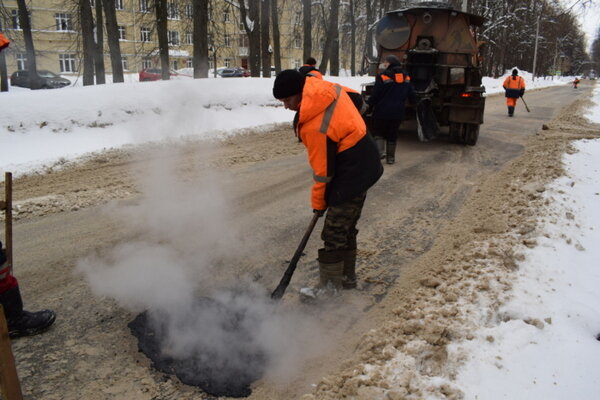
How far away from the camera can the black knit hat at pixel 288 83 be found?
2.92 m

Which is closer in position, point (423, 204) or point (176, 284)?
point (176, 284)

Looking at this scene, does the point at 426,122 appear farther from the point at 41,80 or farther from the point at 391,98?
the point at 41,80

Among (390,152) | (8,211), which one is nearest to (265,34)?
(390,152)

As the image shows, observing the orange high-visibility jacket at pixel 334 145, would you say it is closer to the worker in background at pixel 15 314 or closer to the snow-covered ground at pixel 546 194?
the snow-covered ground at pixel 546 194

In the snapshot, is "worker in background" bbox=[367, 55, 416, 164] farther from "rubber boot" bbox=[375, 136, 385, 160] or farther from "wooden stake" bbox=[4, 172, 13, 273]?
"wooden stake" bbox=[4, 172, 13, 273]

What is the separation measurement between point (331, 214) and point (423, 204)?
268 cm

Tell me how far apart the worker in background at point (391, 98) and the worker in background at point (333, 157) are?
4304 millimetres

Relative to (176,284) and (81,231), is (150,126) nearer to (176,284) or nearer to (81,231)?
(81,231)

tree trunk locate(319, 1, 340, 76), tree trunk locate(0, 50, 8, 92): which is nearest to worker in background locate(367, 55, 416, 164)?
tree trunk locate(319, 1, 340, 76)

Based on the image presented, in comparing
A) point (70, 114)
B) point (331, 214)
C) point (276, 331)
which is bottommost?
point (276, 331)

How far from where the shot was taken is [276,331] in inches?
122

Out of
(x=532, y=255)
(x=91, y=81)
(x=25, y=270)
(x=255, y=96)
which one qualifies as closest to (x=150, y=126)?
(x=255, y=96)

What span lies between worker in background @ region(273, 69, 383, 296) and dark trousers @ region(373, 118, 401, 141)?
4.44 m

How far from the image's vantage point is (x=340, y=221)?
3.32 meters
